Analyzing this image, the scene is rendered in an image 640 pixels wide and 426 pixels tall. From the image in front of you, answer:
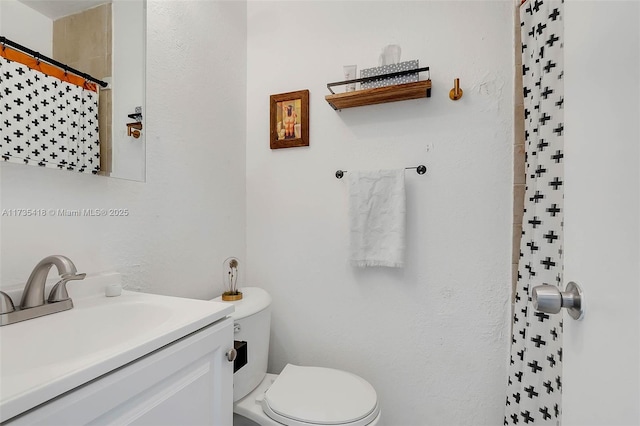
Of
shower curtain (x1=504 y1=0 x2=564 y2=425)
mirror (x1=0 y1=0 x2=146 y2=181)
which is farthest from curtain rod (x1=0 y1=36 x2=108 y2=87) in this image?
shower curtain (x1=504 y1=0 x2=564 y2=425)

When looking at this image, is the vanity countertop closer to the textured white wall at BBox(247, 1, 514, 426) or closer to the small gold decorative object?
the small gold decorative object

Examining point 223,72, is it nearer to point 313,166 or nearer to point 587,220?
point 313,166

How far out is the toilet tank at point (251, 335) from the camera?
1168 mm

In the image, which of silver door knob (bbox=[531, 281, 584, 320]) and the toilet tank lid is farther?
the toilet tank lid

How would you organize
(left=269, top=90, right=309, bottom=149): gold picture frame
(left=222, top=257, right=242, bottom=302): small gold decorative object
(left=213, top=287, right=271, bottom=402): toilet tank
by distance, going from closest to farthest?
(left=213, top=287, right=271, bottom=402): toilet tank < (left=222, top=257, right=242, bottom=302): small gold decorative object < (left=269, top=90, right=309, bottom=149): gold picture frame

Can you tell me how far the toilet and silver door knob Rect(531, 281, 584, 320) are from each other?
0.81 metres

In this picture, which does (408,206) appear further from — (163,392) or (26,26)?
(26,26)

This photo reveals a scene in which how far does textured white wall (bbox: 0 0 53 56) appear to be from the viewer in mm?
763

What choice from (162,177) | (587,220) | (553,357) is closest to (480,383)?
(553,357)

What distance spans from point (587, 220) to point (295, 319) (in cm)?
137

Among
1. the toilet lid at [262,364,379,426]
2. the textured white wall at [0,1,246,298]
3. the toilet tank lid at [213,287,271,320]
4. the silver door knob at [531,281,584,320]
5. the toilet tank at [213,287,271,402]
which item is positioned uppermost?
the textured white wall at [0,1,246,298]

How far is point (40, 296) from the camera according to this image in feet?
2.49

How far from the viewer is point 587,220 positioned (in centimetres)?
43

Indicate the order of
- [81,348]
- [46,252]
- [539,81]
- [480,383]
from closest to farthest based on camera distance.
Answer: [81,348] < [46,252] < [539,81] < [480,383]
